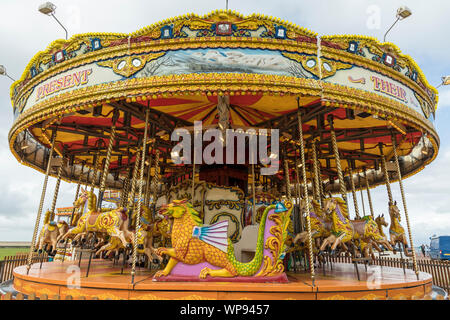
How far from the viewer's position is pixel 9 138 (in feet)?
25.4

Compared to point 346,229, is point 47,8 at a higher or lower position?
higher

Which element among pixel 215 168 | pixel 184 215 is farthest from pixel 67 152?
pixel 184 215

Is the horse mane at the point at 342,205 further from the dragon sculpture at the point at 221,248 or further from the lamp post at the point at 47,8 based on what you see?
the lamp post at the point at 47,8

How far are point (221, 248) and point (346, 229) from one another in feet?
9.85

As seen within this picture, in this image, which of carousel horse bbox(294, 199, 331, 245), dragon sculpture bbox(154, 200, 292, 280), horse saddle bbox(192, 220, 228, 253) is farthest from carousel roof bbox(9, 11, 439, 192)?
carousel horse bbox(294, 199, 331, 245)

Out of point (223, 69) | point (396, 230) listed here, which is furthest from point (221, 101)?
point (396, 230)

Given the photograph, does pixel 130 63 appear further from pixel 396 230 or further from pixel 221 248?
pixel 396 230

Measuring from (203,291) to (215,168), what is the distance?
18.2 ft

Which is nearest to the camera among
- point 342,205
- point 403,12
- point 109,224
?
point 403,12

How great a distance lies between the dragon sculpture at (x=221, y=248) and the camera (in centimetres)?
520

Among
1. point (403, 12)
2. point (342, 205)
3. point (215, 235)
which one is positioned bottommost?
point (215, 235)

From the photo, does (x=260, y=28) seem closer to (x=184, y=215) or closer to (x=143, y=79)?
(x=143, y=79)

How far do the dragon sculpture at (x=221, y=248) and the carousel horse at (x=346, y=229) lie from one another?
1610mm

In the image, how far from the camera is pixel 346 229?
6.53m
